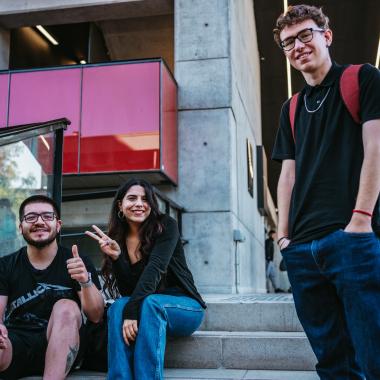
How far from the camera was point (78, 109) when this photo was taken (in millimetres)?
8359

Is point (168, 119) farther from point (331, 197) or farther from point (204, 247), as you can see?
point (331, 197)

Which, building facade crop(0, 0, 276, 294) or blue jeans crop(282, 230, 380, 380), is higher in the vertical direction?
building facade crop(0, 0, 276, 294)

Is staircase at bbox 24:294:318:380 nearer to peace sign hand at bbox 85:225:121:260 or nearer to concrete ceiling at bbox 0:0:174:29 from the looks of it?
peace sign hand at bbox 85:225:121:260

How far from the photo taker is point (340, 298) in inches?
77.0

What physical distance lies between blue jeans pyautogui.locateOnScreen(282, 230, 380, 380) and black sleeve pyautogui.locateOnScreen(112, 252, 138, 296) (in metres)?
1.35

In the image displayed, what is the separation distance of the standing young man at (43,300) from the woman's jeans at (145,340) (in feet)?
0.90

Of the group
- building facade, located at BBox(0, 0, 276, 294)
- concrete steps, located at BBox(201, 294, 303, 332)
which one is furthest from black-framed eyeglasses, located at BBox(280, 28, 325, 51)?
building facade, located at BBox(0, 0, 276, 294)

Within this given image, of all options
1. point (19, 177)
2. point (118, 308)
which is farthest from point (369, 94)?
point (19, 177)

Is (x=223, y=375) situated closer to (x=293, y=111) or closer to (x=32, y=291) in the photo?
(x=32, y=291)

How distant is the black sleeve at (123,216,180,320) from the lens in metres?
2.87

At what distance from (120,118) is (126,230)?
5.02 metres

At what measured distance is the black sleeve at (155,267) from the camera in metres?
2.87

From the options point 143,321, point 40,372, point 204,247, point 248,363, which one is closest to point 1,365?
point 40,372

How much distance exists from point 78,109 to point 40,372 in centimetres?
579
